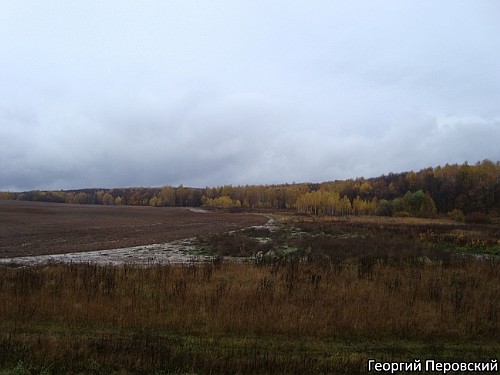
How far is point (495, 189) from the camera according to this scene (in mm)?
104312

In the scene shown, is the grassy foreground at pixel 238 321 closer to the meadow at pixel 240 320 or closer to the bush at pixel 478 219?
the meadow at pixel 240 320

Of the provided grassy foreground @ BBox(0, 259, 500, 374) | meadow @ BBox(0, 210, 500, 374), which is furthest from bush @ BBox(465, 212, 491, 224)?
grassy foreground @ BBox(0, 259, 500, 374)

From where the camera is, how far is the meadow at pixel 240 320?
6.77 meters

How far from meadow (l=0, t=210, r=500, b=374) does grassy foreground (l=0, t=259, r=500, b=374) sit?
0.11 ft

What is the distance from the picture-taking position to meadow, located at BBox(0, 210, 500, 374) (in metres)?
6.77

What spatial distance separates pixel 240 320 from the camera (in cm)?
937

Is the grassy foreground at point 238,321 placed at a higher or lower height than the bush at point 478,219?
higher

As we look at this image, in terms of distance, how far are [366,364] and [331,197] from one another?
14358 centimetres

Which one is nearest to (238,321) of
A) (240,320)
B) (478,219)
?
(240,320)

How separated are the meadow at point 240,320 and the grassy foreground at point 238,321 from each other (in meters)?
0.03

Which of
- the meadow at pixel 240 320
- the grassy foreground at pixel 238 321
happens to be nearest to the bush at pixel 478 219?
the meadow at pixel 240 320

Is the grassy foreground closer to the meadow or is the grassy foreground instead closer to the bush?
the meadow

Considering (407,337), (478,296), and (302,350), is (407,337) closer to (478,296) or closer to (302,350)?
(302,350)

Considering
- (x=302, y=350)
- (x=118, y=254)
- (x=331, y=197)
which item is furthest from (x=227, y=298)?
(x=331, y=197)
